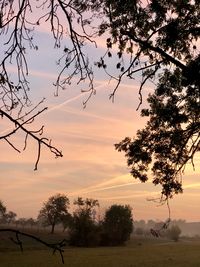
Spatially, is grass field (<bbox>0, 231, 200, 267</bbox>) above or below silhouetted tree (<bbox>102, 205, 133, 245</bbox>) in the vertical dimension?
below

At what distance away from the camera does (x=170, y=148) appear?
16.3 m

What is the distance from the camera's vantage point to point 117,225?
122438 mm

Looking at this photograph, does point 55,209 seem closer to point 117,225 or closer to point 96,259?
point 117,225

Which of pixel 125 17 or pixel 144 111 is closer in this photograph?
pixel 125 17

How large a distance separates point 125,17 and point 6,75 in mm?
9113

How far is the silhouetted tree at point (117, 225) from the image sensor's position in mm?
118750

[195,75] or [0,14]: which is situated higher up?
[195,75]

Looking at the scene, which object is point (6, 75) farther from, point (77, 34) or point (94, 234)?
point (94, 234)

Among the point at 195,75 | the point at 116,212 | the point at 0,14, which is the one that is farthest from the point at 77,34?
the point at 116,212

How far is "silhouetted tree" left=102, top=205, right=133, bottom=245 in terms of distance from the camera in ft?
390

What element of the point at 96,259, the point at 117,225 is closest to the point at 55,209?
the point at 117,225

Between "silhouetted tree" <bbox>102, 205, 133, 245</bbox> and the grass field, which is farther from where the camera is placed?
"silhouetted tree" <bbox>102, 205, 133, 245</bbox>

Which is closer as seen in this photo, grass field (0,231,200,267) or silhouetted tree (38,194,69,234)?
grass field (0,231,200,267)

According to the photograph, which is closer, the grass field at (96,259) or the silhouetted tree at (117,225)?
the grass field at (96,259)
